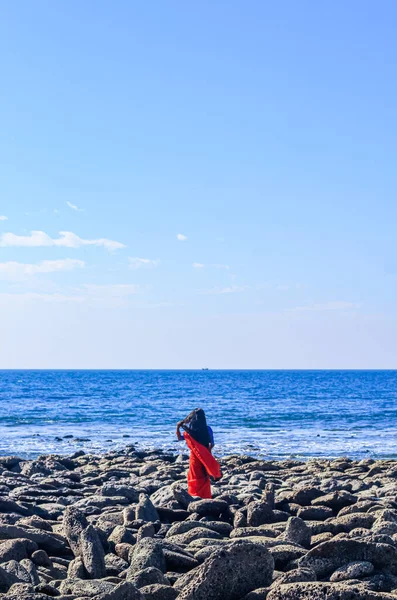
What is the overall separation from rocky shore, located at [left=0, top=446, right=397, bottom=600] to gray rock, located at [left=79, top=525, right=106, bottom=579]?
0.04 feet

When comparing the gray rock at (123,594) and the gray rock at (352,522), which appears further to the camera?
the gray rock at (352,522)

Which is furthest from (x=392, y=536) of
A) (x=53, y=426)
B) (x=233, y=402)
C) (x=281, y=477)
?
(x=233, y=402)

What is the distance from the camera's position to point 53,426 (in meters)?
37.4

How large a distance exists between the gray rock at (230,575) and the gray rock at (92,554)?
1054 millimetres

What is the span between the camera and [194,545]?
7.23 meters

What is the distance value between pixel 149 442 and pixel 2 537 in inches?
880

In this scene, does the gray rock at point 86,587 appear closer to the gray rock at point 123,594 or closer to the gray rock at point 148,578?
the gray rock at point 148,578

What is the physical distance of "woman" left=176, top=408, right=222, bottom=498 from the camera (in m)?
11.7

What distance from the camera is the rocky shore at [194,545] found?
5.19 m

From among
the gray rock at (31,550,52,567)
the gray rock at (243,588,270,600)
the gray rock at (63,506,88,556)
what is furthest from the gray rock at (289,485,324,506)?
the gray rock at (243,588,270,600)

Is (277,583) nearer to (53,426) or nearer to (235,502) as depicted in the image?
(235,502)

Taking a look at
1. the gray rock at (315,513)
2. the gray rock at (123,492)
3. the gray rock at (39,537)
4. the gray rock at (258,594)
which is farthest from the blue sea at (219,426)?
the gray rock at (258,594)

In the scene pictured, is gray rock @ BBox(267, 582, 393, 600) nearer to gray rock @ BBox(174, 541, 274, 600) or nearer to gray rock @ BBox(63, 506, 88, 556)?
gray rock @ BBox(174, 541, 274, 600)

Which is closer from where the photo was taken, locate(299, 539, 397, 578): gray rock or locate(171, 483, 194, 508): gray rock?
locate(299, 539, 397, 578): gray rock
